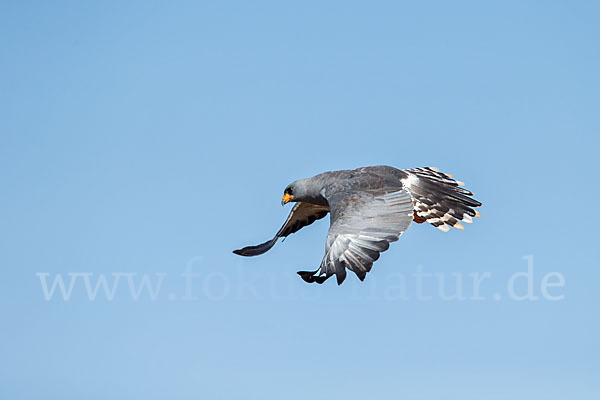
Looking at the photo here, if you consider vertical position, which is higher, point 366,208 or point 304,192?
point 304,192

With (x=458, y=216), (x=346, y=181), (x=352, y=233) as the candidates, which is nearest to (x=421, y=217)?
(x=458, y=216)

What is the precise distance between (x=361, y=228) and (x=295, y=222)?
435cm

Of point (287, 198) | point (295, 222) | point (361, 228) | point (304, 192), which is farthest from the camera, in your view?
point (295, 222)

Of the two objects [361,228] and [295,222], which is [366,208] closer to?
[361,228]

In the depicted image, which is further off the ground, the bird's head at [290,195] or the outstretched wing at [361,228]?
the bird's head at [290,195]

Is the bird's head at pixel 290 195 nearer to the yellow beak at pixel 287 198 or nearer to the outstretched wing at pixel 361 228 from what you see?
the yellow beak at pixel 287 198

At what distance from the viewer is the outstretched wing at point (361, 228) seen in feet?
46.3

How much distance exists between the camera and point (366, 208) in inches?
617

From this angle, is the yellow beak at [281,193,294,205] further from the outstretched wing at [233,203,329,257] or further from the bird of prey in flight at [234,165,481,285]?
the outstretched wing at [233,203,329,257]

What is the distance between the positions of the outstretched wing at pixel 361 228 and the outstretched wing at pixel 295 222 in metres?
2.38

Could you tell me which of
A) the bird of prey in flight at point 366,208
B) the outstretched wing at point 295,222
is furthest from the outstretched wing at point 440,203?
the outstretched wing at point 295,222

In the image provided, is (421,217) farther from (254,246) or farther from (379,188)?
(254,246)

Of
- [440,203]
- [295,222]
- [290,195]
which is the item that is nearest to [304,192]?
[290,195]

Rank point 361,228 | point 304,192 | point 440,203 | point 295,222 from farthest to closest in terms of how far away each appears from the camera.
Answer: point 295,222, point 440,203, point 304,192, point 361,228
